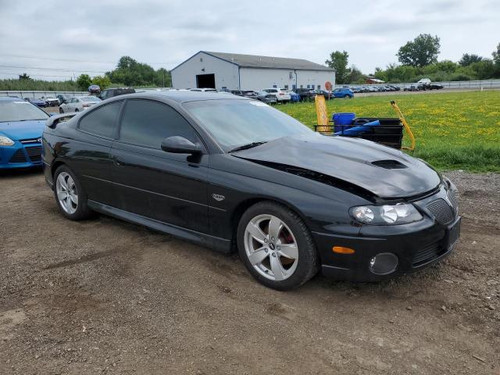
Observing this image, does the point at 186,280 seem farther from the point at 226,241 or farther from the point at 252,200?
the point at 252,200

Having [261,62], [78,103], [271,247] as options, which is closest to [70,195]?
[271,247]

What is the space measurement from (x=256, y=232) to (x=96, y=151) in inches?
88.3

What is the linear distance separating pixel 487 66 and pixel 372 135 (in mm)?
88761

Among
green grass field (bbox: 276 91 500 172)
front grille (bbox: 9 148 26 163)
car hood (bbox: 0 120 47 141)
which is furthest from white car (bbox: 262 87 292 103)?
front grille (bbox: 9 148 26 163)

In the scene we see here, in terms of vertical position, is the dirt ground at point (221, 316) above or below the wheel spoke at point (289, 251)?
below

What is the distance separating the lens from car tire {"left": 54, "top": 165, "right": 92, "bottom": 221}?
4945mm

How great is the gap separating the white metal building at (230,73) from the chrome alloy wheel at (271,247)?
170 feet

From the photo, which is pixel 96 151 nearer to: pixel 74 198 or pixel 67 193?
pixel 74 198

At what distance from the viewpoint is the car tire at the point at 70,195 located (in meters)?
4.95

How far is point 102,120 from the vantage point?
475 cm

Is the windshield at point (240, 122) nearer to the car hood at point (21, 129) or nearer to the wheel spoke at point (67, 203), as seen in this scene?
the wheel spoke at point (67, 203)

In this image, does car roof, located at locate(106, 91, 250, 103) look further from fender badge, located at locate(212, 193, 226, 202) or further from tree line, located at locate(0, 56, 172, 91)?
tree line, located at locate(0, 56, 172, 91)

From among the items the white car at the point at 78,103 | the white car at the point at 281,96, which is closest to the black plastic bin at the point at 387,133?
the white car at the point at 78,103

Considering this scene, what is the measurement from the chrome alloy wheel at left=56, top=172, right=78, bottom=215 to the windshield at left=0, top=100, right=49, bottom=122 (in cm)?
443
